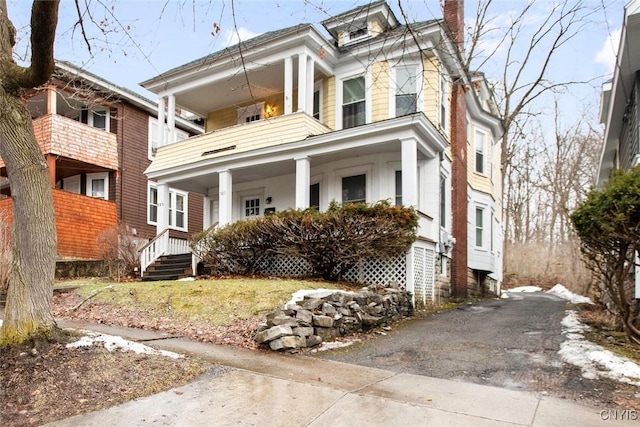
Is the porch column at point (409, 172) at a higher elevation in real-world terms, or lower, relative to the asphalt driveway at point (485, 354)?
higher

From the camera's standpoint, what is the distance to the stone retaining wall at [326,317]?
20.5 ft

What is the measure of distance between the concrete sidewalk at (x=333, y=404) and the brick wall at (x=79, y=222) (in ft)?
43.2

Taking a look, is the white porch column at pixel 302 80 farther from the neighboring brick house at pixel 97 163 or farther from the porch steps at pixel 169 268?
the neighboring brick house at pixel 97 163

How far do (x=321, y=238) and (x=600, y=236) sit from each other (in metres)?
5.37

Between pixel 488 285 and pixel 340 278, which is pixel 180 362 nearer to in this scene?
pixel 340 278

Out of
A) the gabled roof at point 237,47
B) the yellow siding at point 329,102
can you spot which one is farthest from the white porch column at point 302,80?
the yellow siding at point 329,102

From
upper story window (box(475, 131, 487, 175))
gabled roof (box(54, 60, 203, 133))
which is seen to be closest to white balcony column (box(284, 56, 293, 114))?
gabled roof (box(54, 60, 203, 133))

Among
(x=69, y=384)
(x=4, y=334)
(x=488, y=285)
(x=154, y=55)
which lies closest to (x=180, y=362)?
(x=69, y=384)

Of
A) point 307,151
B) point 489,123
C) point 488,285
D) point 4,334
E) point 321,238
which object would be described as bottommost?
point 488,285

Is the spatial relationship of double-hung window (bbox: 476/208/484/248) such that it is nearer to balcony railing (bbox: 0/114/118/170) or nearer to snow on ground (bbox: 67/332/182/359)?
snow on ground (bbox: 67/332/182/359)

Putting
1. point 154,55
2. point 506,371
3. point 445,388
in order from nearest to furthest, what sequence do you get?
point 445,388 → point 506,371 → point 154,55

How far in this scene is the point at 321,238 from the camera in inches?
400

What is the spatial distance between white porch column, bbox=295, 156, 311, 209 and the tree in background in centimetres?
676

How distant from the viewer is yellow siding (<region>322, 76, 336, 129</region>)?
14002mm
